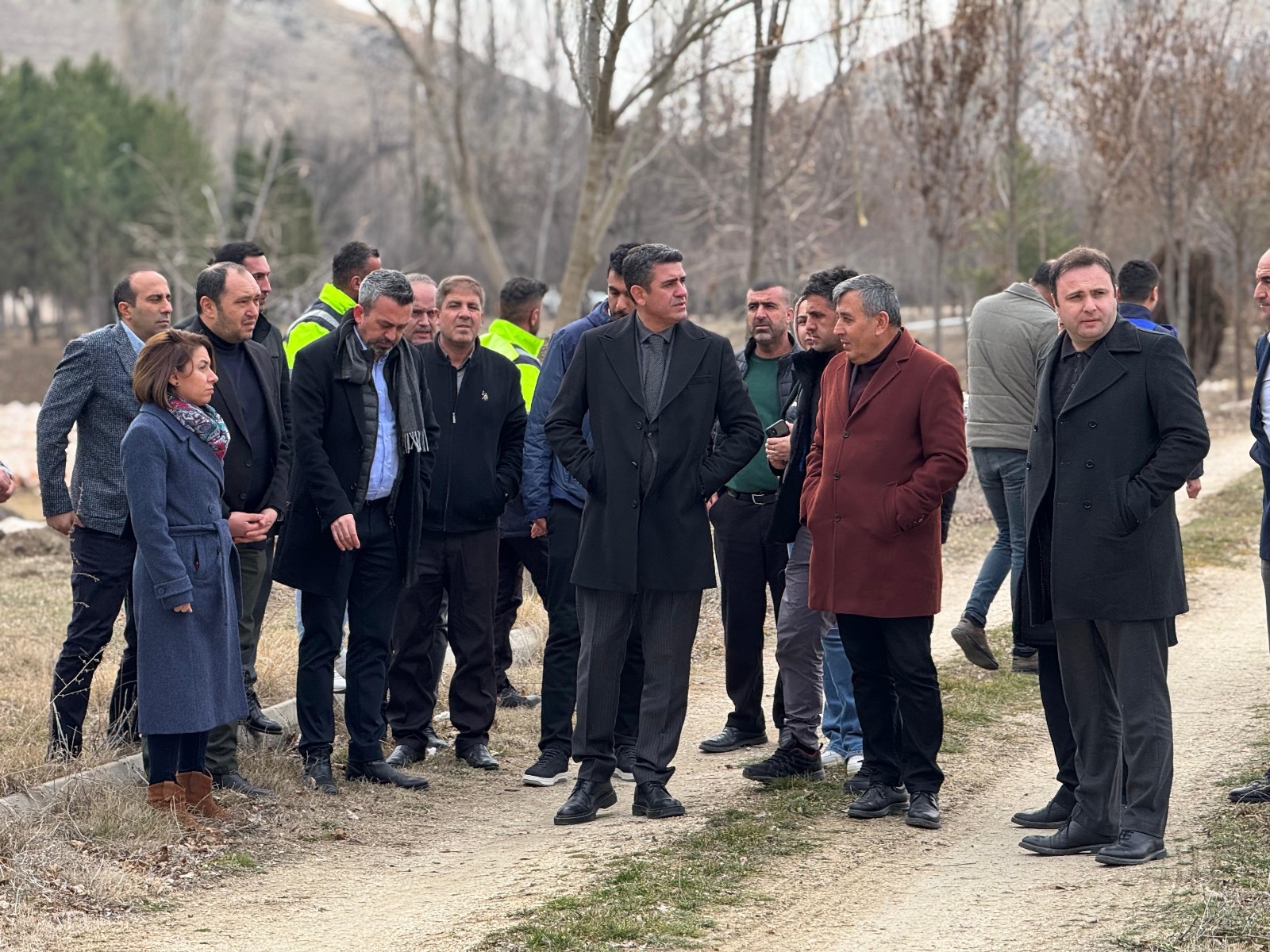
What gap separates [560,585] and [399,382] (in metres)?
1.17

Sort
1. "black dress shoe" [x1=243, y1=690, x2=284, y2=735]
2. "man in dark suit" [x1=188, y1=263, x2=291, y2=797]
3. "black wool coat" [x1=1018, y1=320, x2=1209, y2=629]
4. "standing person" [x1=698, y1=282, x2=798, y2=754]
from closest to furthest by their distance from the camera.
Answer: "black wool coat" [x1=1018, y1=320, x2=1209, y2=629] → "man in dark suit" [x1=188, y1=263, x2=291, y2=797] → "standing person" [x1=698, y1=282, x2=798, y2=754] → "black dress shoe" [x1=243, y1=690, x2=284, y2=735]

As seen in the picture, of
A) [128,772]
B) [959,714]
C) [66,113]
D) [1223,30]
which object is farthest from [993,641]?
[66,113]

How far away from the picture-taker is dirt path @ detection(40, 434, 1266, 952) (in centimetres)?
470

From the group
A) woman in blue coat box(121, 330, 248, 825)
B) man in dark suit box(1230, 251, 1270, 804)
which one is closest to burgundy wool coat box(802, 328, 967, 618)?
man in dark suit box(1230, 251, 1270, 804)

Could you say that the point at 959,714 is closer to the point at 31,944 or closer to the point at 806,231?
the point at 31,944

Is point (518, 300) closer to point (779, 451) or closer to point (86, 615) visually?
point (779, 451)

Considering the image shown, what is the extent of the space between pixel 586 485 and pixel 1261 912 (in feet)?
9.55

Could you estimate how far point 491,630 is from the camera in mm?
7168

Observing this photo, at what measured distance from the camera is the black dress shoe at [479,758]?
7098 mm

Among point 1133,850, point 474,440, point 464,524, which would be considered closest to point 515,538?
point 464,524

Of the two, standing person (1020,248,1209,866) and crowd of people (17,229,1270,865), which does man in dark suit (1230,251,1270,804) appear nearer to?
crowd of people (17,229,1270,865)

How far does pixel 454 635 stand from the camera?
23.4 ft

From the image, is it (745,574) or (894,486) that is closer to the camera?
(894,486)

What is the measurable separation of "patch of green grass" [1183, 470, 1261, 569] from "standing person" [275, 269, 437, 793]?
7.78m
